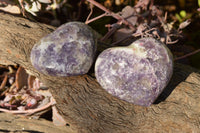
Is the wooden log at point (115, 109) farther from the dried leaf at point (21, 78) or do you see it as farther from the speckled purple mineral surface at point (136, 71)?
the dried leaf at point (21, 78)

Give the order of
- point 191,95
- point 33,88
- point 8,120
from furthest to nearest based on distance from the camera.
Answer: point 33,88, point 8,120, point 191,95

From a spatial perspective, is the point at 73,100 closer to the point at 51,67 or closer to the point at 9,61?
the point at 51,67

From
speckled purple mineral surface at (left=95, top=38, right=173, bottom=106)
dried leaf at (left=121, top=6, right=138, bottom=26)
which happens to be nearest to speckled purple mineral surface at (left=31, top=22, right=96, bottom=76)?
speckled purple mineral surface at (left=95, top=38, right=173, bottom=106)

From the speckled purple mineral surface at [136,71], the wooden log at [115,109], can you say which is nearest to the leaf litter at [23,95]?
the wooden log at [115,109]

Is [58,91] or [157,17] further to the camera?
[157,17]

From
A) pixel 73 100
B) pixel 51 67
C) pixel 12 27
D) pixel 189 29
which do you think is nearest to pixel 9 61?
pixel 12 27

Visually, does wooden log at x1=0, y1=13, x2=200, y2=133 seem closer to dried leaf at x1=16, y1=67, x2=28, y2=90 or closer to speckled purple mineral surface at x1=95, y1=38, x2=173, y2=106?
speckled purple mineral surface at x1=95, y1=38, x2=173, y2=106

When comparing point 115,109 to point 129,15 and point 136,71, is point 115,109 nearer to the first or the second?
point 136,71
